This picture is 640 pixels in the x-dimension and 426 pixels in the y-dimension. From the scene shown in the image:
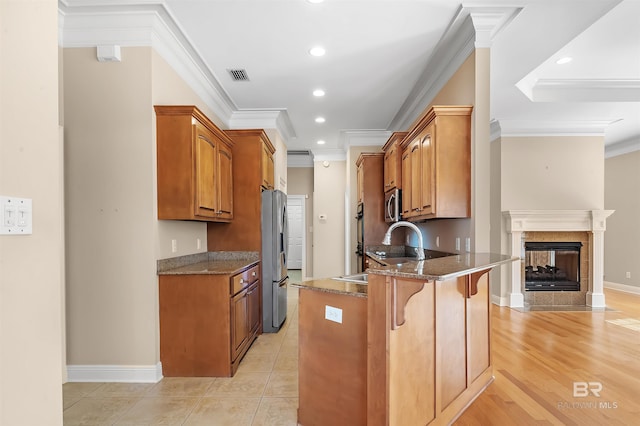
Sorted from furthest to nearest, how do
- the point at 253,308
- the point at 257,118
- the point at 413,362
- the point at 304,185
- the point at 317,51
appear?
the point at 304,185 → the point at 257,118 → the point at 253,308 → the point at 317,51 → the point at 413,362

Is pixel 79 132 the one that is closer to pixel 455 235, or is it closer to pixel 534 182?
pixel 455 235

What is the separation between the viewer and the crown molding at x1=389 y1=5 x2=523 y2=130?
2.54m

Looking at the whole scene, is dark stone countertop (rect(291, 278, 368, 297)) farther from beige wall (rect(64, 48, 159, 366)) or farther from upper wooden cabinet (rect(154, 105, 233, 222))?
beige wall (rect(64, 48, 159, 366))

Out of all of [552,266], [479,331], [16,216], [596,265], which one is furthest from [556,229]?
[16,216]

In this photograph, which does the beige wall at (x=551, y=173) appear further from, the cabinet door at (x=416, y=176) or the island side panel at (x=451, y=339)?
the island side panel at (x=451, y=339)

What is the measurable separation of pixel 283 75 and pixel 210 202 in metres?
1.68

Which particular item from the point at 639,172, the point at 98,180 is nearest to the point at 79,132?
the point at 98,180

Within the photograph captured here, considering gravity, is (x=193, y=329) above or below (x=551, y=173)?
below

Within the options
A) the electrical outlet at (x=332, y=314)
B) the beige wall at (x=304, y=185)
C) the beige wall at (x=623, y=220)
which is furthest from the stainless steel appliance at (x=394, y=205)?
the beige wall at (x=623, y=220)

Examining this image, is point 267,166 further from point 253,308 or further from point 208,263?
point 253,308

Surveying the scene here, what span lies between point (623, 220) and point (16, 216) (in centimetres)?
858

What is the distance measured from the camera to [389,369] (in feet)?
5.17

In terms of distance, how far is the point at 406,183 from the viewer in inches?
152

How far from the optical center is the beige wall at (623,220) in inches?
237
